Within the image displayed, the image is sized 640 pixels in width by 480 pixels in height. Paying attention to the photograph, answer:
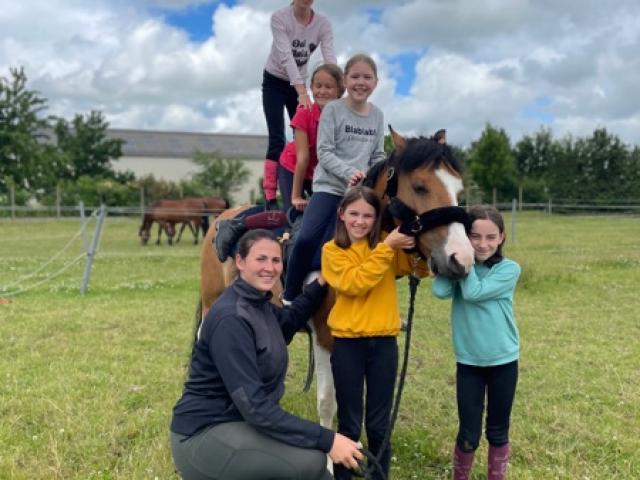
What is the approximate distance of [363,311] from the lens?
2822mm

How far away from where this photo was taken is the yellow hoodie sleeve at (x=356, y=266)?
269cm

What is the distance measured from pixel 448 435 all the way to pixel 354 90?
251 cm

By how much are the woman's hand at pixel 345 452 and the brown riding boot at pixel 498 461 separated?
1084 mm

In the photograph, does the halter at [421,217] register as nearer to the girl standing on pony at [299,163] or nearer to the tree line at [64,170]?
the girl standing on pony at [299,163]

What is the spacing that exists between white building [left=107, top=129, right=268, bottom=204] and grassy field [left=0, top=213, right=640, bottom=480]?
43149mm

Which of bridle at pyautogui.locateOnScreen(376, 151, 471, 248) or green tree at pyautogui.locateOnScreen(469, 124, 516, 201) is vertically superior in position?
green tree at pyautogui.locateOnScreen(469, 124, 516, 201)

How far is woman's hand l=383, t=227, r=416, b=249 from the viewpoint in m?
2.70

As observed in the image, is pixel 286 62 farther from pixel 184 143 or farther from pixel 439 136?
pixel 184 143

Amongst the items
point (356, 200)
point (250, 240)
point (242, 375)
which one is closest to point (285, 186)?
point (356, 200)

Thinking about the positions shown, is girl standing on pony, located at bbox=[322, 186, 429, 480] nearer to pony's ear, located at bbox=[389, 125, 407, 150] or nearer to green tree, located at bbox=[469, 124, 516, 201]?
pony's ear, located at bbox=[389, 125, 407, 150]

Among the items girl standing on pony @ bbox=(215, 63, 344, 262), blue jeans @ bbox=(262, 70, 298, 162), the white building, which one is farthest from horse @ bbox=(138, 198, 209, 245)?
the white building

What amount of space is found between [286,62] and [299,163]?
1037 millimetres

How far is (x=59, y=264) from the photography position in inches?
543

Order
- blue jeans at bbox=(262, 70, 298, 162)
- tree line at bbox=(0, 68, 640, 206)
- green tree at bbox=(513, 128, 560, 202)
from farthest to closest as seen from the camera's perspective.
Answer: green tree at bbox=(513, 128, 560, 202) < tree line at bbox=(0, 68, 640, 206) < blue jeans at bbox=(262, 70, 298, 162)
